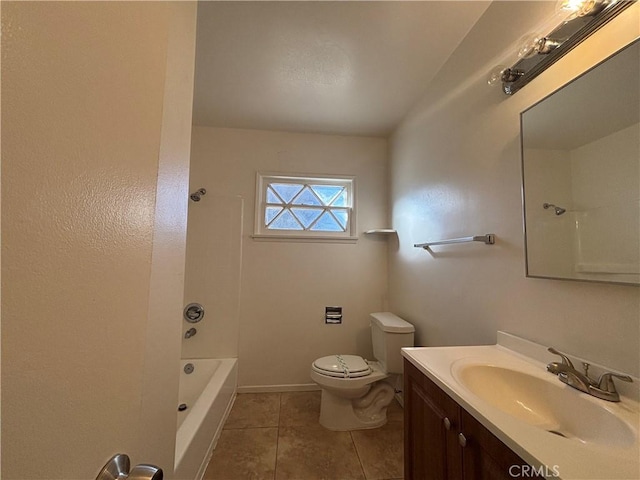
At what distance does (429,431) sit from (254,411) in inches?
62.1

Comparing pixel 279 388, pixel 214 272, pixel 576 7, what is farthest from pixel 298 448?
pixel 576 7

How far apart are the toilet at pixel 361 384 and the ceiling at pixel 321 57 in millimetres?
1774

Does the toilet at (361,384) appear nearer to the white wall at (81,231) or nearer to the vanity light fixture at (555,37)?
the white wall at (81,231)

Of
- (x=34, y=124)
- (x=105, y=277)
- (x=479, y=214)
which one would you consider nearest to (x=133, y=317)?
(x=105, y=277)

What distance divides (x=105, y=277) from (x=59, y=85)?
0.91ft

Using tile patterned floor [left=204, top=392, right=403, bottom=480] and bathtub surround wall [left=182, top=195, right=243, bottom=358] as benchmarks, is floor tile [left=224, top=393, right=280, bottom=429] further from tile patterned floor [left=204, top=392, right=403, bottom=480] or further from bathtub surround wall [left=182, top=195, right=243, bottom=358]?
bathtub surround wall [left=182, top=195, right=243, bottom=358]

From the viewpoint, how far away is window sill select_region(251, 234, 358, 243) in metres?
2.46

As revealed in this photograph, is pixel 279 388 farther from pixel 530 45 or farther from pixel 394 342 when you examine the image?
pixel 530 45

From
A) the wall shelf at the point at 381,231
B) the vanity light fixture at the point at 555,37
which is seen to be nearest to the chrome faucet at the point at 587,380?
the vanity light fixture at the point at 555,37

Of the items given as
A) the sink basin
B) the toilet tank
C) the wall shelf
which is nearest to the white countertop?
the sink basin

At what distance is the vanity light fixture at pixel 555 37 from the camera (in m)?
0.81

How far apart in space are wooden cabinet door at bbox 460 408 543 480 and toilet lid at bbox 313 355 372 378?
111 cm

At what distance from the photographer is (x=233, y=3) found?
1.31 metres

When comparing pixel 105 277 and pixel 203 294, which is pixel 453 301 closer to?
pixel 105 277
